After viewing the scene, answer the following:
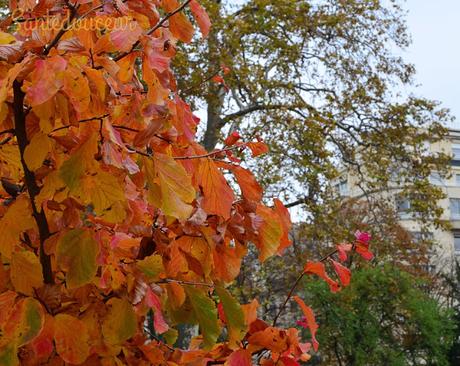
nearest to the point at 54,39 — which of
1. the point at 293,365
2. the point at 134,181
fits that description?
the point at 134,181

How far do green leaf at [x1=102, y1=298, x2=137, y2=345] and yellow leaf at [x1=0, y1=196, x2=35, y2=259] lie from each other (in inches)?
8.2

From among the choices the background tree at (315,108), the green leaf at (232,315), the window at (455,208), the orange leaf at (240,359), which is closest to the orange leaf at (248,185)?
the green leaf at (232,315)

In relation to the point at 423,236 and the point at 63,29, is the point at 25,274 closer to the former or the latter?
the point at 63,29

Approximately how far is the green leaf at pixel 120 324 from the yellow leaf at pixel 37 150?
0.29m

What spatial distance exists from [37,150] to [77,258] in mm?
195

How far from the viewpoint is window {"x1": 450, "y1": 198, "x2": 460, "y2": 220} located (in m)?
39.1

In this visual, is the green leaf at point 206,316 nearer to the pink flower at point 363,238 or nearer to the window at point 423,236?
the pink flower at point 363,238

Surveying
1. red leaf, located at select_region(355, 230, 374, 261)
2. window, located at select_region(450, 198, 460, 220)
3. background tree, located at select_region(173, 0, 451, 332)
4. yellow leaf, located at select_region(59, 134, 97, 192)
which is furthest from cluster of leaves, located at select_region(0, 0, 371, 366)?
window, located at select_region(450, 198, 460, 220)

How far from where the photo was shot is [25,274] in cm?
98

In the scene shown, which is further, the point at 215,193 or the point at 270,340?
the point at 270,340

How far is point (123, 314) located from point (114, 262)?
0.55 ft

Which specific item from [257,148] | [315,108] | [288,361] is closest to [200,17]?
[257,148]

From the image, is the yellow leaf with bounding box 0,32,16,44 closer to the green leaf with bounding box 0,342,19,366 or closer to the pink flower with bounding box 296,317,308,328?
the green leaf with bounding box 0,342,19,366

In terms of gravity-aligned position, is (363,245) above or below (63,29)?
below
